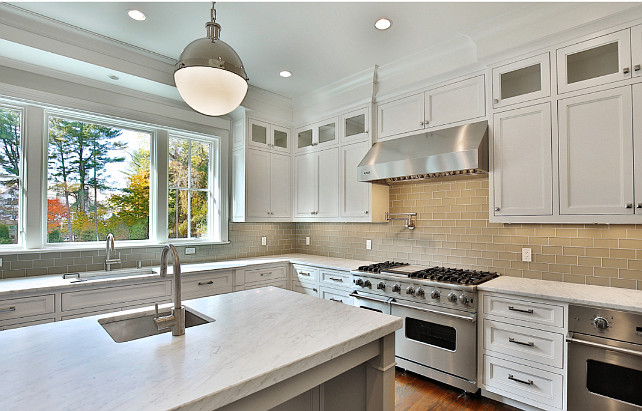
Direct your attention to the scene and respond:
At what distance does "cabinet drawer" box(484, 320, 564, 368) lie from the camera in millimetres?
2256

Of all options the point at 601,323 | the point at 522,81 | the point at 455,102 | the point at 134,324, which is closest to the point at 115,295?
the point at 134,324

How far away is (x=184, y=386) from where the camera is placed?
993 millimetres

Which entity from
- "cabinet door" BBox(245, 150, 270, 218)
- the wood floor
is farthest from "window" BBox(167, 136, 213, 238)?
the wood floor

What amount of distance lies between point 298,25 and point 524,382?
3.20 meters

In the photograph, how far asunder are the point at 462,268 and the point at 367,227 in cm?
121

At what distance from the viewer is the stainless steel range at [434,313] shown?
2.61 m

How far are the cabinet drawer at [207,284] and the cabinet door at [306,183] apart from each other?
1286 millimetres

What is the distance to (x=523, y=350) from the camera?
7.84ft

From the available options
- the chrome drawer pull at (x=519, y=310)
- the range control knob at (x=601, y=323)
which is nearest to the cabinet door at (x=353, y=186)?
the chrome drawer pull at (x=519, y=310)

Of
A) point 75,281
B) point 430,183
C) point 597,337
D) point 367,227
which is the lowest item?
point 597,337

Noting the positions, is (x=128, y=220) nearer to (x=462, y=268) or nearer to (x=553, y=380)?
(x=462, y=268)

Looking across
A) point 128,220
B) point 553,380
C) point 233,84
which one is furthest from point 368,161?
point 128,220

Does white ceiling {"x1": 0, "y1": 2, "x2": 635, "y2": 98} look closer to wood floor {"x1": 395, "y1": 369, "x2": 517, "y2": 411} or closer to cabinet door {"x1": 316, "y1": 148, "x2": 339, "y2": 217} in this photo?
cabinet door {"x1": 316, "y1": 148, "x2": 339, "y2": 217}

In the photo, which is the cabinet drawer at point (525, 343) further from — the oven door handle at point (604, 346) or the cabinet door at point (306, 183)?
the cabinet door at point (306, 183)
